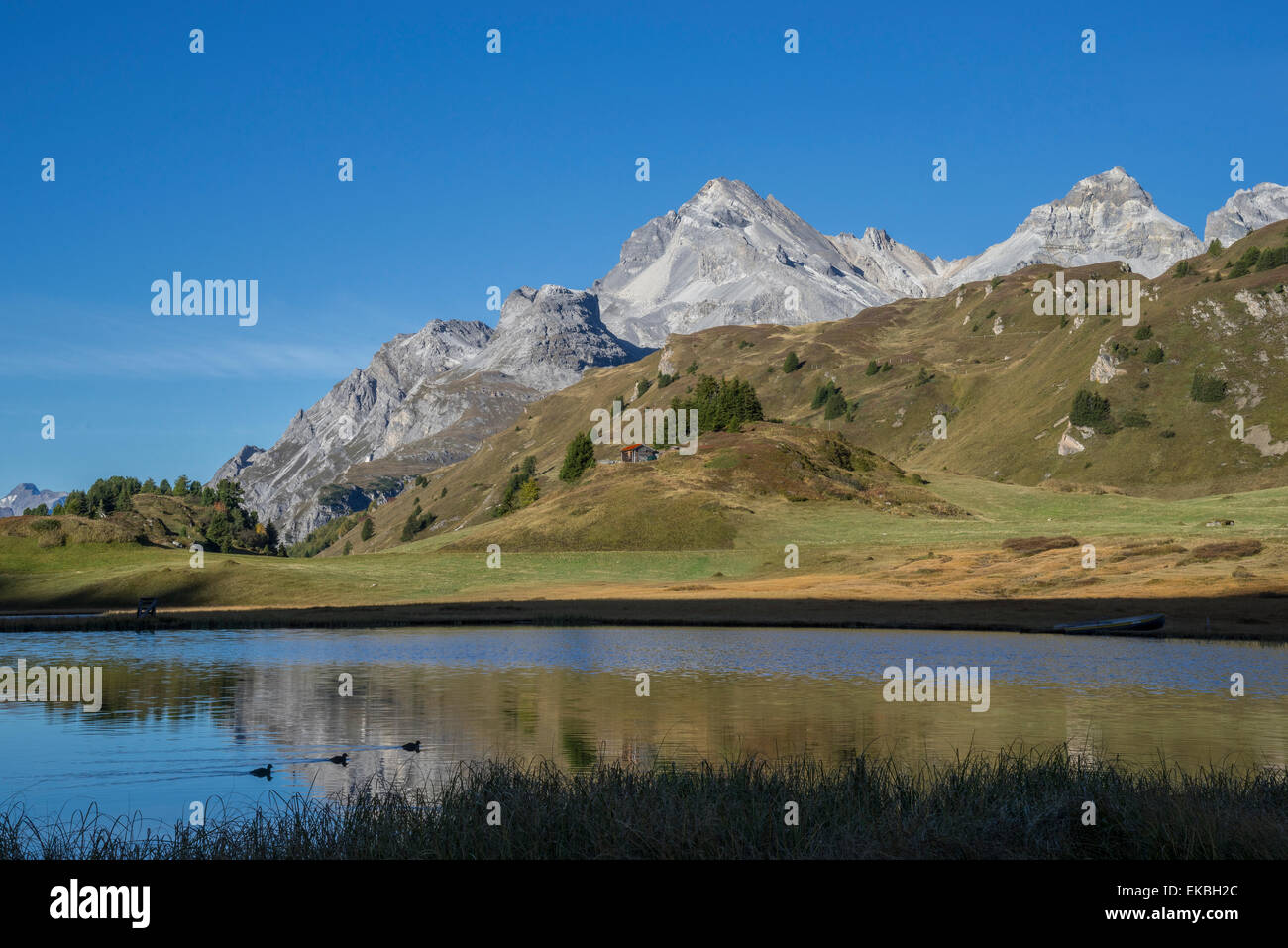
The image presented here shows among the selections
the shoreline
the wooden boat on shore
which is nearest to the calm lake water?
the wooden boat on shore

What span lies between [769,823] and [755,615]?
195ft

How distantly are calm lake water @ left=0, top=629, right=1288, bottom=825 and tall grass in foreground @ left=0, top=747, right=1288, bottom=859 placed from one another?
22.3ft

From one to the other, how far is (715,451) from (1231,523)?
78.5 meters

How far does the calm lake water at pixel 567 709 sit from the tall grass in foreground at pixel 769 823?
681 centimetres

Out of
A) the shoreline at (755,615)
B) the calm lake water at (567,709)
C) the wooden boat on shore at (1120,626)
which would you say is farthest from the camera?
the shoreline at (755,615)

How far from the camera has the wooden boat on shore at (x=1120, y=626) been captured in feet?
200

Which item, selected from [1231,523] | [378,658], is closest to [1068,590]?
[1231,523]

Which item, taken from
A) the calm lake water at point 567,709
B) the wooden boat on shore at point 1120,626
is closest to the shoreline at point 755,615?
the wooden boat on shore at point 1120,626

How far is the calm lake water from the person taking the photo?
27312 mm

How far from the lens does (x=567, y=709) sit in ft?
122

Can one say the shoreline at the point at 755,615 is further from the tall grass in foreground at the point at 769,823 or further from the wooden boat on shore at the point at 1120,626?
the tall grass in foreground at the point at 769,823

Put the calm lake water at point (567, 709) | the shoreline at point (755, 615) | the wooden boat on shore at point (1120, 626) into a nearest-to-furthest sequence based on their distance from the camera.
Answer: the calm lake water at point (567, 709)
the wooden boat on shore at point (1120, 626)
the shoreline at point (755, 615)

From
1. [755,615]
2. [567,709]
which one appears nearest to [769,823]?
[567,709]
